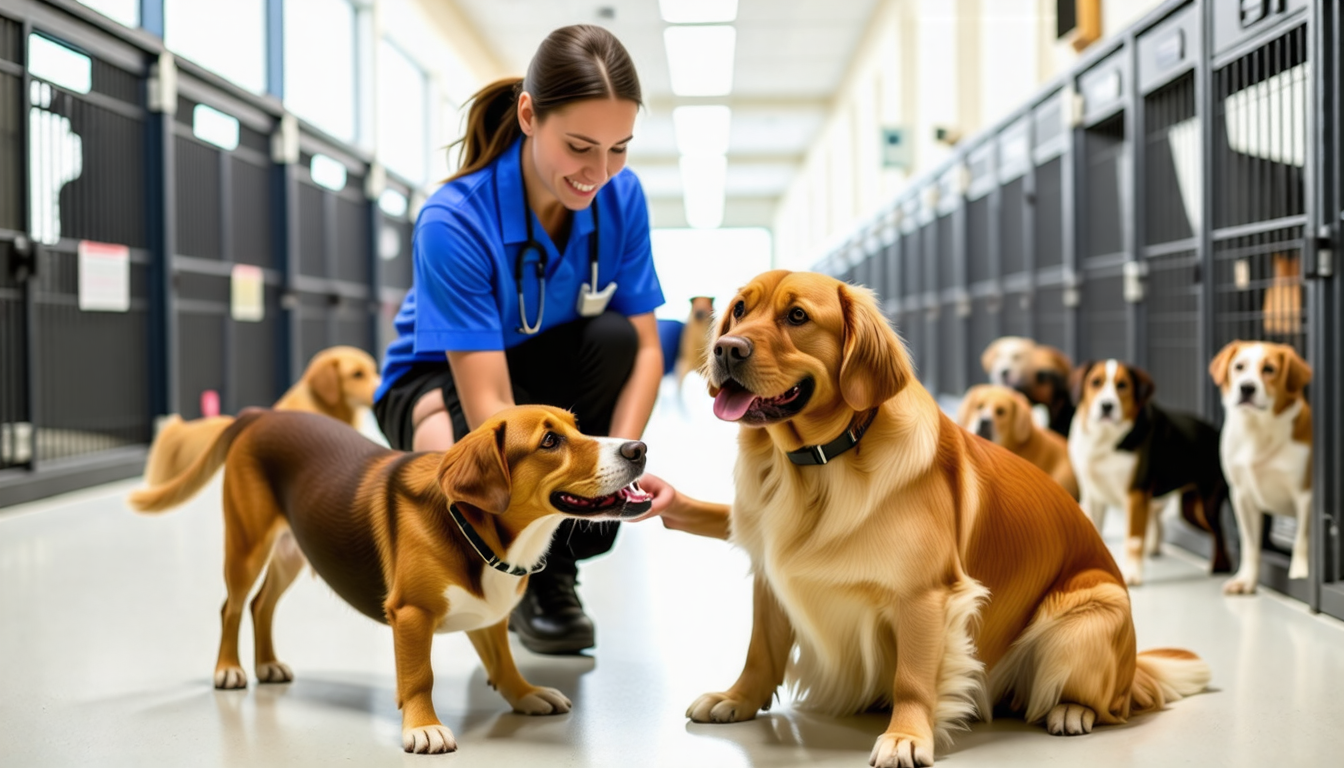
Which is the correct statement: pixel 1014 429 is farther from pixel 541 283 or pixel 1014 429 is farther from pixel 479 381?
pixel 479 381

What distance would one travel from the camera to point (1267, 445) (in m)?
2.87

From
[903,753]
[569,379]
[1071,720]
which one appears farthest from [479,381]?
[1071,720]

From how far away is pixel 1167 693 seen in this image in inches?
74.0

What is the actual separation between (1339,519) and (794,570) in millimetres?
1721

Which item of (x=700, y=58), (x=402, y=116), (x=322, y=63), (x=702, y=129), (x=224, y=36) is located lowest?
(x=224, y=36)

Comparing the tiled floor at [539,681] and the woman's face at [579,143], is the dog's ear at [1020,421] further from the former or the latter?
the woman's face at [579,143]

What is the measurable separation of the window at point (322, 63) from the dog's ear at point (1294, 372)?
6805mm

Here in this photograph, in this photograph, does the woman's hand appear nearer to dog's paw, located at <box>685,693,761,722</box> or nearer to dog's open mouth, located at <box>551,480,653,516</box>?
dog's open mouth, located at <box>551,480,653,516</box>

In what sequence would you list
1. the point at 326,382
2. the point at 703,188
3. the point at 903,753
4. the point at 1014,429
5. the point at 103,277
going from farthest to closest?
the point at 703,188 → the point at 103,277 → the point at 326,382 → the point at 1014,429 → the point at 903,753

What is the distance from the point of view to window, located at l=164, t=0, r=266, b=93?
6070 millimetres

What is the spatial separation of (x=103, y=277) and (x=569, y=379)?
352 centimetres

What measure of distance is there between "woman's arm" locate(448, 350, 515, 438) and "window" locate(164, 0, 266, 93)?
4476 millimetres

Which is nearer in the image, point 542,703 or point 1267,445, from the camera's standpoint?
point 542,703

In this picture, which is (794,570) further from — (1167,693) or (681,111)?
(681,111)
